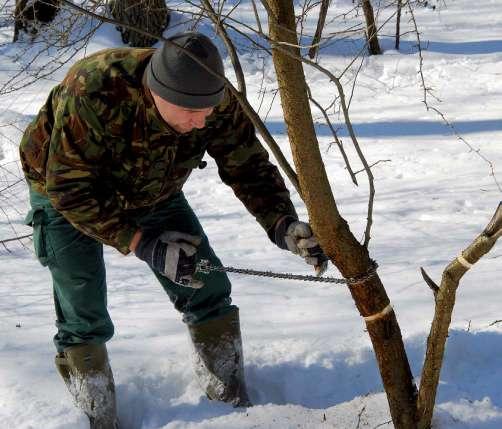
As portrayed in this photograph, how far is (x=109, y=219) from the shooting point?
246cm

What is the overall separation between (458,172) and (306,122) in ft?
14.9

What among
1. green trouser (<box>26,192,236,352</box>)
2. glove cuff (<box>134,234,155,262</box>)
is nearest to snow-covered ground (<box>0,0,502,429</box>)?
green trouser (<box>26,192,236,352</box>)

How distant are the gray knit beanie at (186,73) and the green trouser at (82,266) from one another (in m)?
0.65

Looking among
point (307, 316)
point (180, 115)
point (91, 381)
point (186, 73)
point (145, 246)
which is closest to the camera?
point (186, 73)

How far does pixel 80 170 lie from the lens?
2.39 m

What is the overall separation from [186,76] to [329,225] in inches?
24.9

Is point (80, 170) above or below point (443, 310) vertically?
above

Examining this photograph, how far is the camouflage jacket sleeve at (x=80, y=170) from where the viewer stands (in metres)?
2.36

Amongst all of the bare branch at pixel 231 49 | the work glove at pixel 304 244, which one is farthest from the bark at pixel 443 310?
the bare branch at pixel 231 49

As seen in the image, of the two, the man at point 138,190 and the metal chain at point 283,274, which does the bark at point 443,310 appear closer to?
the metal chain at point 283,274

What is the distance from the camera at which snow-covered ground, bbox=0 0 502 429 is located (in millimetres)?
2812

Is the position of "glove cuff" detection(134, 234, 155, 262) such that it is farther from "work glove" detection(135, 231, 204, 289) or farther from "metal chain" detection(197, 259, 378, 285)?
"metal chain" detection(197, 259, 378, 285)

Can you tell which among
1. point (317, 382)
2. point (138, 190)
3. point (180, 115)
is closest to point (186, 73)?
point (180, 115)

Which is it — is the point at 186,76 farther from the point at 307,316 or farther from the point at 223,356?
the point at 307,316
